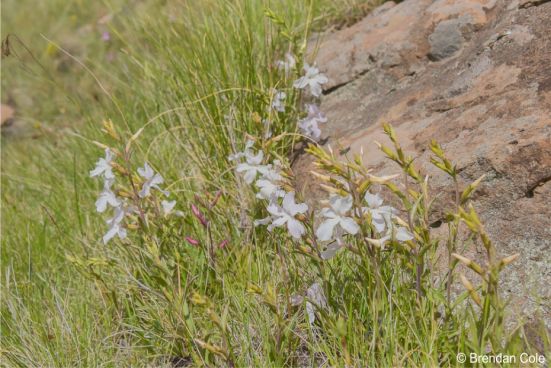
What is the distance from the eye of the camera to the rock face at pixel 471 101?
6.82 ft

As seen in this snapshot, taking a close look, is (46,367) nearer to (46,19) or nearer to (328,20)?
(328,20)

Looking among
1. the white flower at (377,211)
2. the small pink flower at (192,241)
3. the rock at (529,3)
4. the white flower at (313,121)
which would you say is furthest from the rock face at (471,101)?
the small pink flower at (192,241)

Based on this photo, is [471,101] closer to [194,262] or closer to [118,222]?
[194,262]

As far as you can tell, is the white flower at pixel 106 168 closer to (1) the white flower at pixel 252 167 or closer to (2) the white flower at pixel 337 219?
(1) the white flower at pixel 252 167

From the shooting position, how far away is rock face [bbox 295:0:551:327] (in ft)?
6.82

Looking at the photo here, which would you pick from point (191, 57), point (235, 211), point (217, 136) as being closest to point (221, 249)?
point (235, 211)

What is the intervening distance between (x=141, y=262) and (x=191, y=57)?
1.20 meters

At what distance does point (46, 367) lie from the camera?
88.0 inches

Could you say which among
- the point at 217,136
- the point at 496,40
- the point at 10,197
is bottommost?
the point at 10,197

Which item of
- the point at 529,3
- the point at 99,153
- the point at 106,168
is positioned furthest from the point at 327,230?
the point at 99,153

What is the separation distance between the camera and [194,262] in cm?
236

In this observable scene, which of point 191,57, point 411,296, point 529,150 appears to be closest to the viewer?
point 411,296

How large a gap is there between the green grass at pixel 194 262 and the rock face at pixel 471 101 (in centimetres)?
28

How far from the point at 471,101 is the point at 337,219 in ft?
3.54
